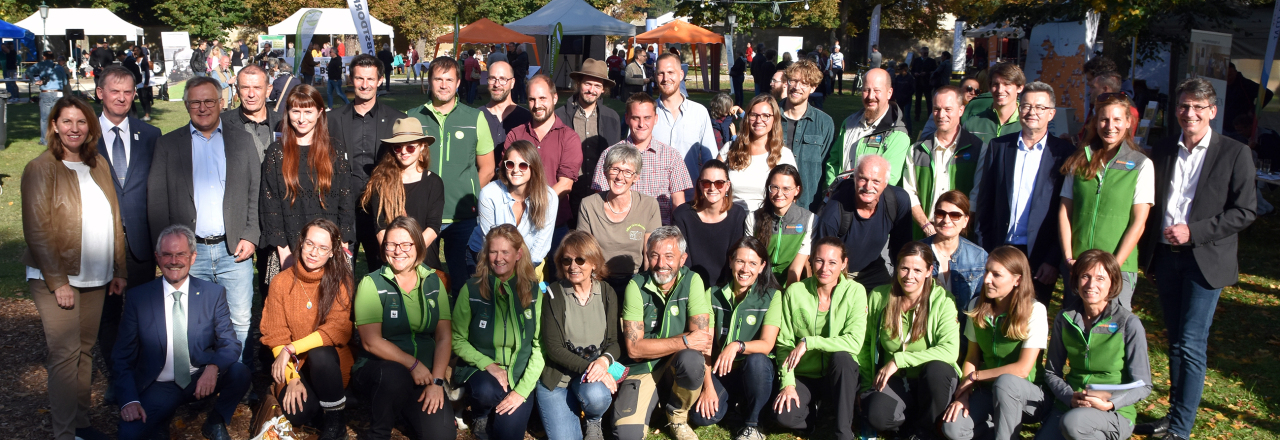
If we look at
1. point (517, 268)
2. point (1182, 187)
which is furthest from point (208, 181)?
point (1182, 187)

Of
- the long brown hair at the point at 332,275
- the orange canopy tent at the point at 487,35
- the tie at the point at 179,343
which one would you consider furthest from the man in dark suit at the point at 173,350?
the orange canopy tent at the point at 487,35

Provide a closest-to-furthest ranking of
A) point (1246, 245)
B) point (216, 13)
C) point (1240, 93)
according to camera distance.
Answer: point (1246, 245), point (1240, 93), point (216, 13)

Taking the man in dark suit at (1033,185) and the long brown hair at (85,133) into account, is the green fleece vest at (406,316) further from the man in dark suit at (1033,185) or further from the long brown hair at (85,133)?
the man in dark suit at (1033,185)

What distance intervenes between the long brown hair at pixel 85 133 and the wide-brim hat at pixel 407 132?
1330mm

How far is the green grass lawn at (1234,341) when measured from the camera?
4605 millimetres

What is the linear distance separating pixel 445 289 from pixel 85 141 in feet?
5.70

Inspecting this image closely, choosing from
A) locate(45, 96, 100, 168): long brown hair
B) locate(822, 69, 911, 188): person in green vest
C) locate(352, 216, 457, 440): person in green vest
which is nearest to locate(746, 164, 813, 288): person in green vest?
locate(822, 69, 911, 188): person in green vest

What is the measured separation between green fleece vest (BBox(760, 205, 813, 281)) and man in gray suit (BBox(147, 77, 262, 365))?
2.74 metres

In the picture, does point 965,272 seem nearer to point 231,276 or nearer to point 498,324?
point 498,324

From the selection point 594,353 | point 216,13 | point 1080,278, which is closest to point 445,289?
point 594,353

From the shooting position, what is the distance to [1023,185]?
4.63 metres

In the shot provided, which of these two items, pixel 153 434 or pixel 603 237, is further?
pixel 603 237

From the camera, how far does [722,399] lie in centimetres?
441

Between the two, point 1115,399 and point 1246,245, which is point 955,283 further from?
point 1246,245
